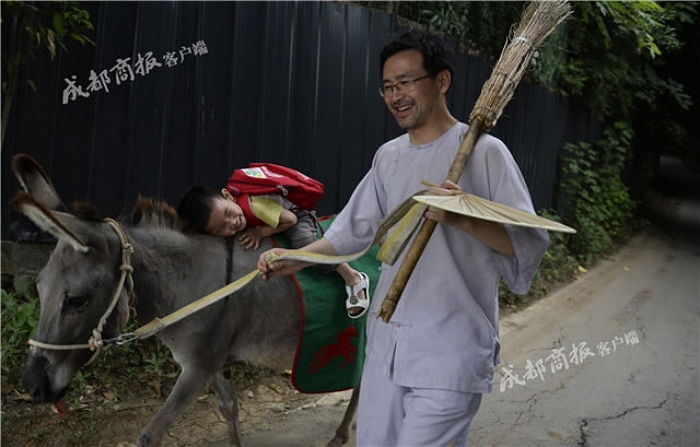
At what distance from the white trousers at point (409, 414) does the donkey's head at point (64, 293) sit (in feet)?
3.70

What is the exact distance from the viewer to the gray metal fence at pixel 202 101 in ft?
12.6

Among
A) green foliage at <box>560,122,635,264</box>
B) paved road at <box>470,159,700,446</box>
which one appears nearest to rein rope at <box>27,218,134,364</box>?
paved road at <box>470,159,700,446</box>

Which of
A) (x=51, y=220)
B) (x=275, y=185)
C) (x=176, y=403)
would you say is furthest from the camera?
(x=275, y=185)

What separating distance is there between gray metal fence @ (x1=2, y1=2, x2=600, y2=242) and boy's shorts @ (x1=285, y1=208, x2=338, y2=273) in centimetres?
87

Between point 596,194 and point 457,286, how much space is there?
30.8 feet

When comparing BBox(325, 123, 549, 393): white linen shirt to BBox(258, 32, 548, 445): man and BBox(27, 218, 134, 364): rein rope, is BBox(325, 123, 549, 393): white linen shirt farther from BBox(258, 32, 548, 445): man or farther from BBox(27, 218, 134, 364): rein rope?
BBox(27, 218, 134, 364): rein rope

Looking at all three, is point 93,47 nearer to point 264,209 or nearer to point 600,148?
point 264,209

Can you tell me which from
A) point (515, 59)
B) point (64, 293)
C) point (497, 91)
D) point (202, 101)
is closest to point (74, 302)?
point (64, 293)

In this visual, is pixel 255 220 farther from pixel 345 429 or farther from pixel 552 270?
pixel 552 270

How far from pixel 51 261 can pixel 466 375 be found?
63.9 inches

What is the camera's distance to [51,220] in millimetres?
2076

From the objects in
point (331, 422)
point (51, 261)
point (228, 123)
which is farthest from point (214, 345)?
point (228, 123)

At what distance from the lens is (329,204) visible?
18.0 ft

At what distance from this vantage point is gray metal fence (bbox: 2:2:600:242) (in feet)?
12.6
